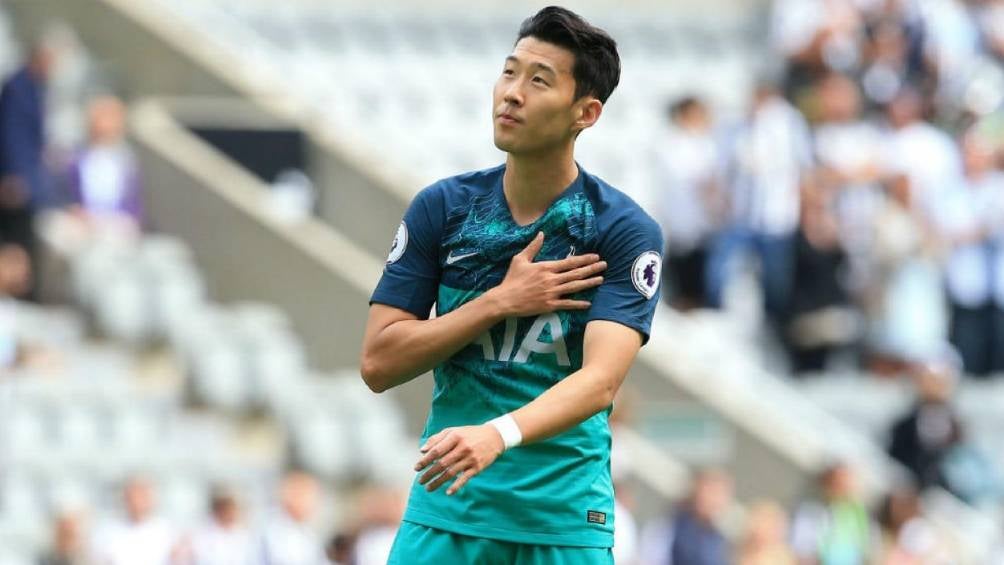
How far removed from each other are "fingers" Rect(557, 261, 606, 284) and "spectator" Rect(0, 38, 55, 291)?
7131mm

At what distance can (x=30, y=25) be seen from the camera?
13.6 m

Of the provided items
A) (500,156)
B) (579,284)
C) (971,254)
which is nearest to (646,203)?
(500,156)

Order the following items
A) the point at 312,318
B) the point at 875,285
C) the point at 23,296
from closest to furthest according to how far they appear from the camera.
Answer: the point at 23,296 < the point at 312,318 < the point at 875,285

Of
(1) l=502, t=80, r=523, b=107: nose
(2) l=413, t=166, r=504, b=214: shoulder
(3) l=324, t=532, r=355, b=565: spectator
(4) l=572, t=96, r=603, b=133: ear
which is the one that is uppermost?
(1) l=502, t=80, r=523, b=107: nose

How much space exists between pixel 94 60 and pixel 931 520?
5683mm

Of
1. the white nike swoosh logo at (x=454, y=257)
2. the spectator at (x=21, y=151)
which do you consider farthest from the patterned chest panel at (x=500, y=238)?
the spectator at (x=21, y=151)

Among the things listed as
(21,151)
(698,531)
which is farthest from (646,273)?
(21,151)

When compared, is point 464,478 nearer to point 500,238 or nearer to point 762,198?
point 500,238

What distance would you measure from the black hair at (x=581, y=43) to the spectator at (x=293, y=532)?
5.66 metres

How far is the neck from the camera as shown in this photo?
508 centimetres

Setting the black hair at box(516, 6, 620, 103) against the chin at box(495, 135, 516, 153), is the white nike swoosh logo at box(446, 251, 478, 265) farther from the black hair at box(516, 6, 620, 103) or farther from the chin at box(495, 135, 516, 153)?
the black hair at box(516, 6, 620, 103)

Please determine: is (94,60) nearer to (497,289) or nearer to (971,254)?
(971,254)

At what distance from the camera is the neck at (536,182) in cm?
508

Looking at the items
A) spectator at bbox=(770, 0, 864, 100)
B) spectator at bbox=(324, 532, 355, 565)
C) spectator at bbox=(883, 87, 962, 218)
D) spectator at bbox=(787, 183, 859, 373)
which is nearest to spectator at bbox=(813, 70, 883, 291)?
spectator at bbox=(883, 87, 962, 218)
